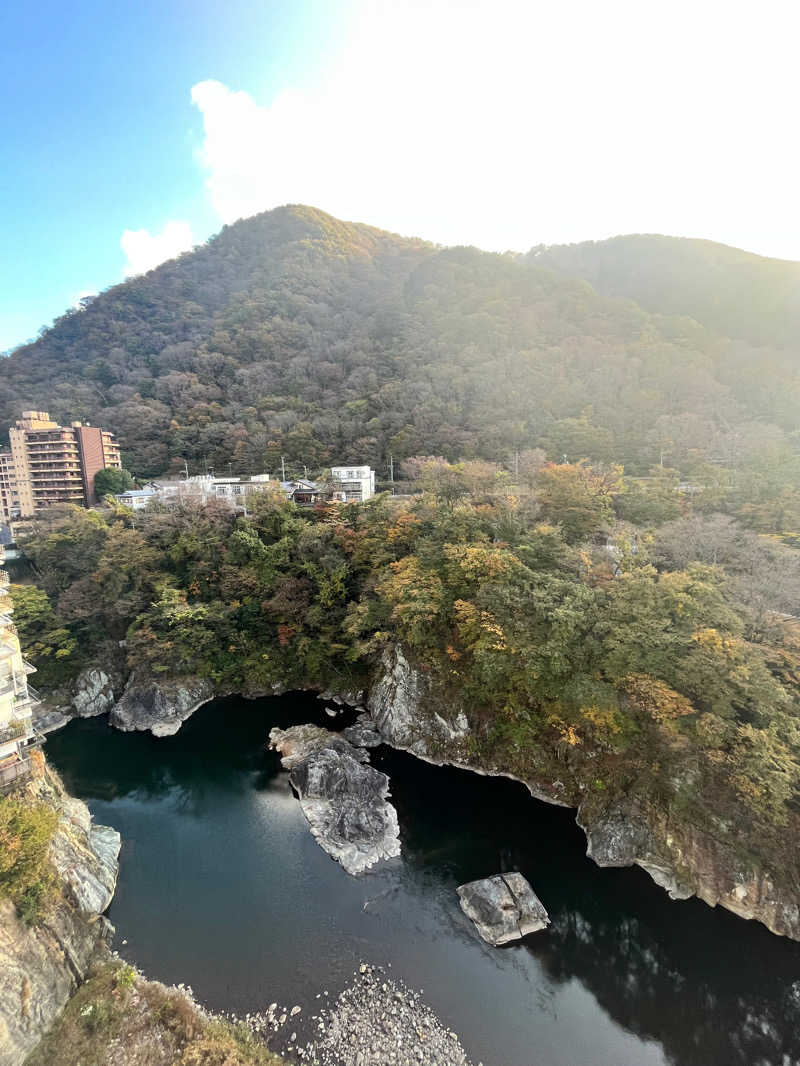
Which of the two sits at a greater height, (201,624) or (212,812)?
(201,624)

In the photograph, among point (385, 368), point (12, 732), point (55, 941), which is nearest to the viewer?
point (55, 941)

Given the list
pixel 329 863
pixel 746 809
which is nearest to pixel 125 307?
pixel 329 863

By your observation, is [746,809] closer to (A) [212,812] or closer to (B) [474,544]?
(B) [474,544]

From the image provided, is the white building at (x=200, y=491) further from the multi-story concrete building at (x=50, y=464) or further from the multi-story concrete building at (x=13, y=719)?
the multi-story concrete building at (x=13, y=719)

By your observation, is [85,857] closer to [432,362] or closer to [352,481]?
[352,481]

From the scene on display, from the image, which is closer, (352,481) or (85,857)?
(85,857)

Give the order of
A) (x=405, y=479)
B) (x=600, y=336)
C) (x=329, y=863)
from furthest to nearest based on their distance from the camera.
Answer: (x=600, y=336), (x=405, y=479), (x=329, y=863)

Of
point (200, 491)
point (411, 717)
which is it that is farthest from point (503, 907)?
point (200, 491)
